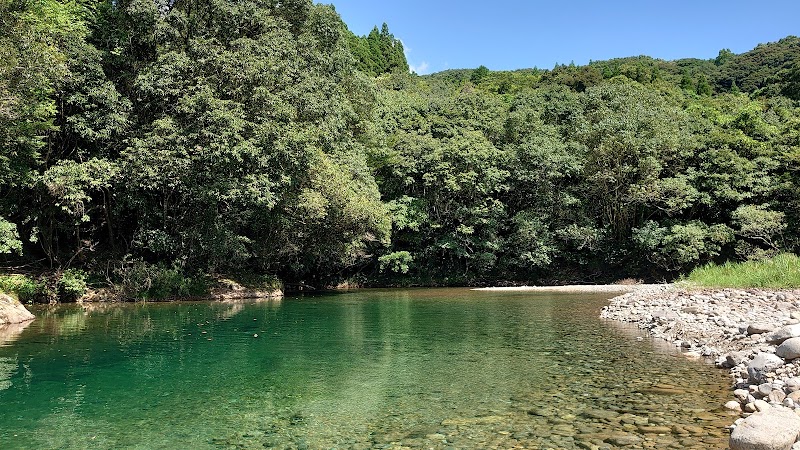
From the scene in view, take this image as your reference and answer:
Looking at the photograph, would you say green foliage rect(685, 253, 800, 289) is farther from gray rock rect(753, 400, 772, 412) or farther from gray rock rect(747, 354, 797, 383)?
gray rock rect(753, 400, 772, 412)

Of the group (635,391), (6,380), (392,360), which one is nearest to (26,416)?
(6,380)

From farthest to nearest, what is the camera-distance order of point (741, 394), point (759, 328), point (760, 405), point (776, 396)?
1. point (759, 328)
2. point (741, 394)
3. point (776, 396)
4. point (760, 405)

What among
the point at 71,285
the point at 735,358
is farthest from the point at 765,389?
the point at 71,285

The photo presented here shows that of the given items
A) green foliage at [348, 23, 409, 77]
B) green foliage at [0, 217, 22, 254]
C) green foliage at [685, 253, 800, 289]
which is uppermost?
green foliage at [348, 23, 409, 77]

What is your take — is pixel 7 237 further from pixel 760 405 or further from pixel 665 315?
pixel 760 405

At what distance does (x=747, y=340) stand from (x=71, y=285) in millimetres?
25547

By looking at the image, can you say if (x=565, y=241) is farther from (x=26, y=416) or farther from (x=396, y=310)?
(x=26, y=416)

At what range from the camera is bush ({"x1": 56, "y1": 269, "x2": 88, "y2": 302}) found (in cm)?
2359

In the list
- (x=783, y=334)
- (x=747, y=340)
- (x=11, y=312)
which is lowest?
(x=747, y=340)

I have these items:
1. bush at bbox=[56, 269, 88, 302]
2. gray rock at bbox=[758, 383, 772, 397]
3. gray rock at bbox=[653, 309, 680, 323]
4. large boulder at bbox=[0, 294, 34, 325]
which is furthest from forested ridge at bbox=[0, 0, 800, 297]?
gray rock at bbox=[758, 383, 772, 397]

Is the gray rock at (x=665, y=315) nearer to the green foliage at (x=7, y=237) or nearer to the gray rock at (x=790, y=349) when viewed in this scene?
the gray rock at (x=790, y=349)

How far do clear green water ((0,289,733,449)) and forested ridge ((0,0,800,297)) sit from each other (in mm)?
10313

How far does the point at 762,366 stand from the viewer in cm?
800

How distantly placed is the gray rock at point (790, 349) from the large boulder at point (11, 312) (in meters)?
20.0
